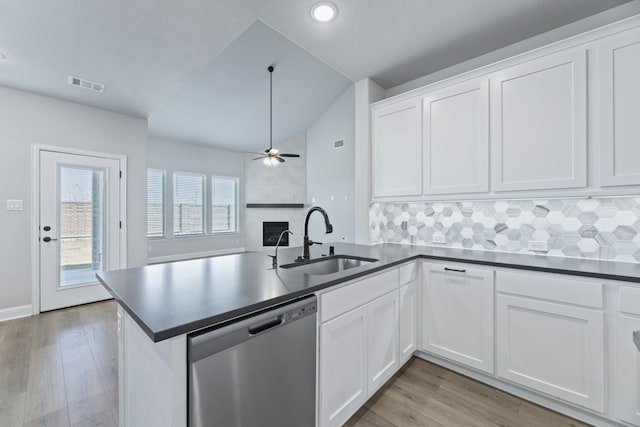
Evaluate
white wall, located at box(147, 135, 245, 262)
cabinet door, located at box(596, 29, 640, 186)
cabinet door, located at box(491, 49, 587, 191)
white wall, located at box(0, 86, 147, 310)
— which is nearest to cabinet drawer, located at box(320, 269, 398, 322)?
cabinet door, located at box(491, 49, 587, 191)

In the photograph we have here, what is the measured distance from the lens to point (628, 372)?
1.49 meters

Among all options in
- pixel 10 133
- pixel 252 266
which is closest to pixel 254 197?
pixel 10 133

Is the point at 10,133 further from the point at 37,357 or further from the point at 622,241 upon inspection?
the point at 622,241

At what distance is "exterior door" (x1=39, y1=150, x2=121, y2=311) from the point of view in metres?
3.41

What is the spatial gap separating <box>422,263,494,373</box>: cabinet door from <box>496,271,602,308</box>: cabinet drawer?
3.9 inches

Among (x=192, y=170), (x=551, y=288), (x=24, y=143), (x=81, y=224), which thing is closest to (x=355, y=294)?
(x=551, y=288)

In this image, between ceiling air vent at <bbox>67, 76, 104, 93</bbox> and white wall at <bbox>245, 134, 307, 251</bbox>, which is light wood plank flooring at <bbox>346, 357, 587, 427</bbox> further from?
white wall at <bbox>245, 134, 307, 251</bbox>

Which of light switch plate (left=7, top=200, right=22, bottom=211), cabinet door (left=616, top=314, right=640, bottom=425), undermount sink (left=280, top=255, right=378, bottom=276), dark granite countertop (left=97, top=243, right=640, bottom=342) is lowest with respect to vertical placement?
cabinet door (left=616, top=314, right=640, bottom=425)

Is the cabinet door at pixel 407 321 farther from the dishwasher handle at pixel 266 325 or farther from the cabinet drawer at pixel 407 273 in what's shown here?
the dishwasher handle at pixel 266 325

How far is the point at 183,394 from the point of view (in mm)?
863

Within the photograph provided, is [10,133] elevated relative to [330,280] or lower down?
elevated

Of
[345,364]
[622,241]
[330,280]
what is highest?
[622,241]

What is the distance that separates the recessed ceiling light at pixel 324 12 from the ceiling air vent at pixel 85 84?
9.17 feet

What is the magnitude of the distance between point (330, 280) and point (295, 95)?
4.87 m
